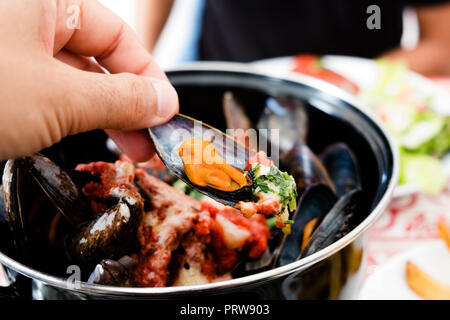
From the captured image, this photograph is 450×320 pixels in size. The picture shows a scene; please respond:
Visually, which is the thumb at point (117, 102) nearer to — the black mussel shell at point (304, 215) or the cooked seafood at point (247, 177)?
the cooked seafood at point (247, 177)

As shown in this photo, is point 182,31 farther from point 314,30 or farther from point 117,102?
point 117,102

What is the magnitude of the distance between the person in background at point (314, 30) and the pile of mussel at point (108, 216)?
1720mm

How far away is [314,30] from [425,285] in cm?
208

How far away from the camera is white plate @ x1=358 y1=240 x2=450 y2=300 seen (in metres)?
0.93

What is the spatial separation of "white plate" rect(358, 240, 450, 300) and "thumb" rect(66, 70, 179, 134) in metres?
0.61

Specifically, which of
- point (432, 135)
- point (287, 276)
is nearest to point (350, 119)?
point (287, 276)

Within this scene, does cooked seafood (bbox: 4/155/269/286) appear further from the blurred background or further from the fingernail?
the blurred background

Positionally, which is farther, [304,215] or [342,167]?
[342,167]

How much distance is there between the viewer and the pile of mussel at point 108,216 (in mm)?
658

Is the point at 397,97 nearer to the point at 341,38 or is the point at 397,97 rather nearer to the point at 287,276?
the point at 341,38

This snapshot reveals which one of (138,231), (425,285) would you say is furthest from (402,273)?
(138,231)

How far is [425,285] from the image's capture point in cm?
91
